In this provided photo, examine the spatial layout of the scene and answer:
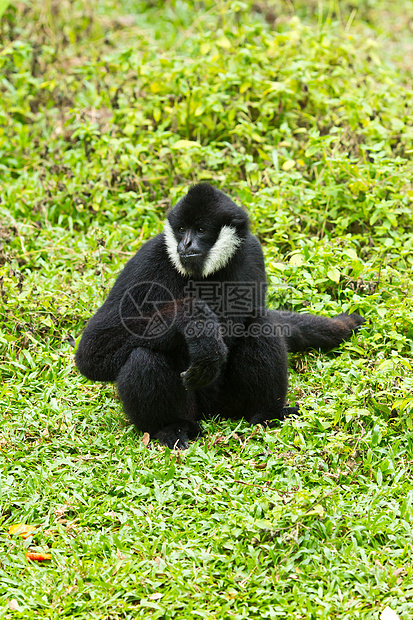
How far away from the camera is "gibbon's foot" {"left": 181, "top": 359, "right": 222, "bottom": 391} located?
4.39 m

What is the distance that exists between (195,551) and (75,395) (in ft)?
6.42

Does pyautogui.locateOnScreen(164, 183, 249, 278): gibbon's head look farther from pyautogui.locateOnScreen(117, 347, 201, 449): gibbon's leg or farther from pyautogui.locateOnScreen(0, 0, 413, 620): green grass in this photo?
pyautogui.locateOnScreen(0, 0, 413, 620): green grass

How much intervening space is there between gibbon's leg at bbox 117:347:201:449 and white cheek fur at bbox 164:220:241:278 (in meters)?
0.65

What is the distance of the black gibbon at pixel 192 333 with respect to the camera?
4473 millimetres

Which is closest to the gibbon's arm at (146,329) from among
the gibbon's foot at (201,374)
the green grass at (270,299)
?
the gibbon's foot at (201,374)

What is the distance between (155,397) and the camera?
4512 mm

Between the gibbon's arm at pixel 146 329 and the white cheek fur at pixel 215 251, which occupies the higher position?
the white cheek fur at pixel 215 251

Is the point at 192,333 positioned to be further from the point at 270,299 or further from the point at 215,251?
the point at 270,299

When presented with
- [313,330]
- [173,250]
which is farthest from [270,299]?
[173,250]

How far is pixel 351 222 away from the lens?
6.62m

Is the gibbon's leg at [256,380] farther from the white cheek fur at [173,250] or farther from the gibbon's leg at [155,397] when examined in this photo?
the white cheek fur at [173,250]

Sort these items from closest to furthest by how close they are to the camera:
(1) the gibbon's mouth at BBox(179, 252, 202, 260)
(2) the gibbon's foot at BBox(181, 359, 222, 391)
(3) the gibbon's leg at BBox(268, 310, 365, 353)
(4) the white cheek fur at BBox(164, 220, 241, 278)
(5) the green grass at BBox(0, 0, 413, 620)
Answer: (5) the green grass at BBox(0, 0, 413, 620)
(2) the gibbon's foot at BBox(181, 359, 222, 391)
(1) the gibbon's mouth at BBox(179, 252, 202, 260)
(4) the white cheek fur at BBox(164, 220, 241, 278)
(3) the gibbon's leg at BBox(268, 310, 365, 353)

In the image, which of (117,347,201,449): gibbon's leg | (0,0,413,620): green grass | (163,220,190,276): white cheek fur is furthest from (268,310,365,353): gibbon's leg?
(117,347,201,449): gibbon's leg

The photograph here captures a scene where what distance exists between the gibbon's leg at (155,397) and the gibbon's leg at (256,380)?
311 mm
